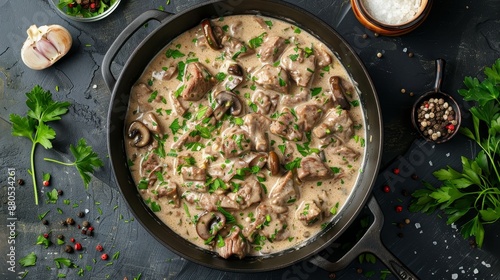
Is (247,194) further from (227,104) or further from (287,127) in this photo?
(227,104)

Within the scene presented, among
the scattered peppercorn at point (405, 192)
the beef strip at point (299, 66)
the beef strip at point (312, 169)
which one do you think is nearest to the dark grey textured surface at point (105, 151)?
the scattered peppercorn at point (405, 192)

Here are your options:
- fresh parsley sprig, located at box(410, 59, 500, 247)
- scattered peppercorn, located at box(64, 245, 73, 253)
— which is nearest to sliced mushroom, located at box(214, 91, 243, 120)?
fresh parsley sprig, located at box(410, 59, 500, 247)

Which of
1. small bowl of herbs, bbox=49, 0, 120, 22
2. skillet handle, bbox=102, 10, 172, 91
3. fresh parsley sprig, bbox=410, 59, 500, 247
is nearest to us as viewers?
skillet handle, bbox=102, 10, 172, 91

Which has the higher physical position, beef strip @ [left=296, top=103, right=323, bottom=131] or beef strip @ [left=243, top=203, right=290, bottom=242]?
beef strip @ [left=296, top=103, right=323, bottom=131]

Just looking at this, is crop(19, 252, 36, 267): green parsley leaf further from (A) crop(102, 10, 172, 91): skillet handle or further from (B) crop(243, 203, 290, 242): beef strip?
(B) crop(243, 203, 290, 242): beef strip

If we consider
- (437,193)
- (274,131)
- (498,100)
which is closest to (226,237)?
(274,131)

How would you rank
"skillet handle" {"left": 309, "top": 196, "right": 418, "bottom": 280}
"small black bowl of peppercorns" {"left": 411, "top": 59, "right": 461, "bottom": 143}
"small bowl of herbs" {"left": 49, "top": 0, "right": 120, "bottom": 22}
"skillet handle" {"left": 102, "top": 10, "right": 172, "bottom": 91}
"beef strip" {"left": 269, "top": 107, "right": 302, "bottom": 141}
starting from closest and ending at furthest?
"skillet handle" {"left": 309, "top": 196, "right": 418, "bottom": 280}
"skillet handle" {"left": 102, "top": 10, "right": 172, "bottom": 91}
"beef strip" {"left": 269, "top": 107, "right": 302, "bottom": 141}
"small black bowl of peppercorns" {"left": 411, "top": 59, "right": 461, "bottom": 143}
"small bowl of herbs" {"left": 49, "top": 0, "right": 120, "bottom": 22}

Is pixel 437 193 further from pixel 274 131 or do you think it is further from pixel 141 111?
pixel 141 111
